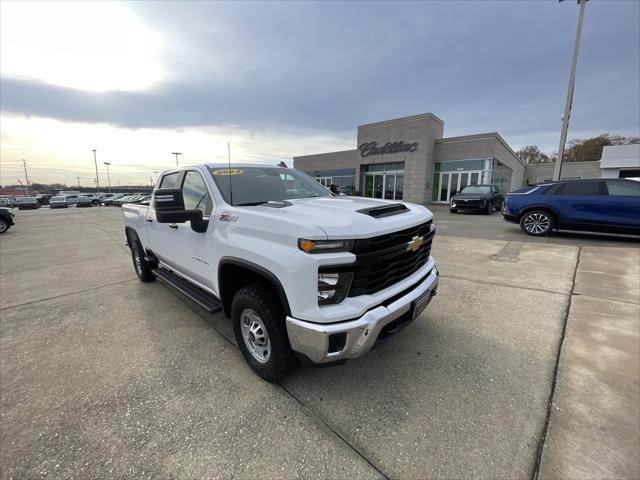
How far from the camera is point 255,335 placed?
2.35 metres

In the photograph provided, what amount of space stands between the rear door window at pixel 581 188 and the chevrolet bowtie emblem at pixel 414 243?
7.64 m

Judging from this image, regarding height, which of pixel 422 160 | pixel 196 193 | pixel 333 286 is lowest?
pixel 333 286

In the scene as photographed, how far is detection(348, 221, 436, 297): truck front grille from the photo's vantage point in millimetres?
1929

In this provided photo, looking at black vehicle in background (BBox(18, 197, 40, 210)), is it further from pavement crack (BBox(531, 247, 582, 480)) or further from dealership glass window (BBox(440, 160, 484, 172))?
pavement crack (BBox(531, 247, 582, 480))

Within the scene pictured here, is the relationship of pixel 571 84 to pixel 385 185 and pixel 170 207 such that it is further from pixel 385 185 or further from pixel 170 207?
pixel 170 207

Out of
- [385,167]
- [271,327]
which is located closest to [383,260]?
[271,327]

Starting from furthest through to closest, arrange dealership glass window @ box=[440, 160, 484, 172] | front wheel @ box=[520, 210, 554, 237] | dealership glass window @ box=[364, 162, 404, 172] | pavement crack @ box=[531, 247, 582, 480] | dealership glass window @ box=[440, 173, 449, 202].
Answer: dealership glass window @ box=[364, 162, 404, 172] < dealership glass window @ box=[440, 173, 449, 202] < dealership glass window @ box=[440, 160, 484, 172] < front wheel @ box=[520, 210, 554, 237] < pavement crack @ box=[531, 247, 582, 480]

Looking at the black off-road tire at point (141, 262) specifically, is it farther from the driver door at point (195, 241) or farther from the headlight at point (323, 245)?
the headlight at point (323, 245)

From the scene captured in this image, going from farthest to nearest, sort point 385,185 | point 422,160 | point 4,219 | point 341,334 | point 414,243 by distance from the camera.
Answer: point 385,185 → point 422,160 → point 4,219 → point 414,243 → point 341,334

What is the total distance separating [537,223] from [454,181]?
52.2 ft

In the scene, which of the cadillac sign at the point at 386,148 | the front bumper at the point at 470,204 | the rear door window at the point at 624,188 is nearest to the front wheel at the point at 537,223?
the rear door window at the point at 624,188

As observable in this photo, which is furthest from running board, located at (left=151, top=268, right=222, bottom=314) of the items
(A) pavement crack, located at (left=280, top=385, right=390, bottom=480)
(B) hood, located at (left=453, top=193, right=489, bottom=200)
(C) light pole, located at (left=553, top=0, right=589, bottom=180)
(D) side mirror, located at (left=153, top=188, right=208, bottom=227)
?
(C) light pole, located at (left=553, top=0, right=589, bottom=180)

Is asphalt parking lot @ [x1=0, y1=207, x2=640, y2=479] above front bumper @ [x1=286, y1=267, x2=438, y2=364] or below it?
below

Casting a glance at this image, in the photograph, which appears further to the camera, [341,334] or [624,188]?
[624,188]
